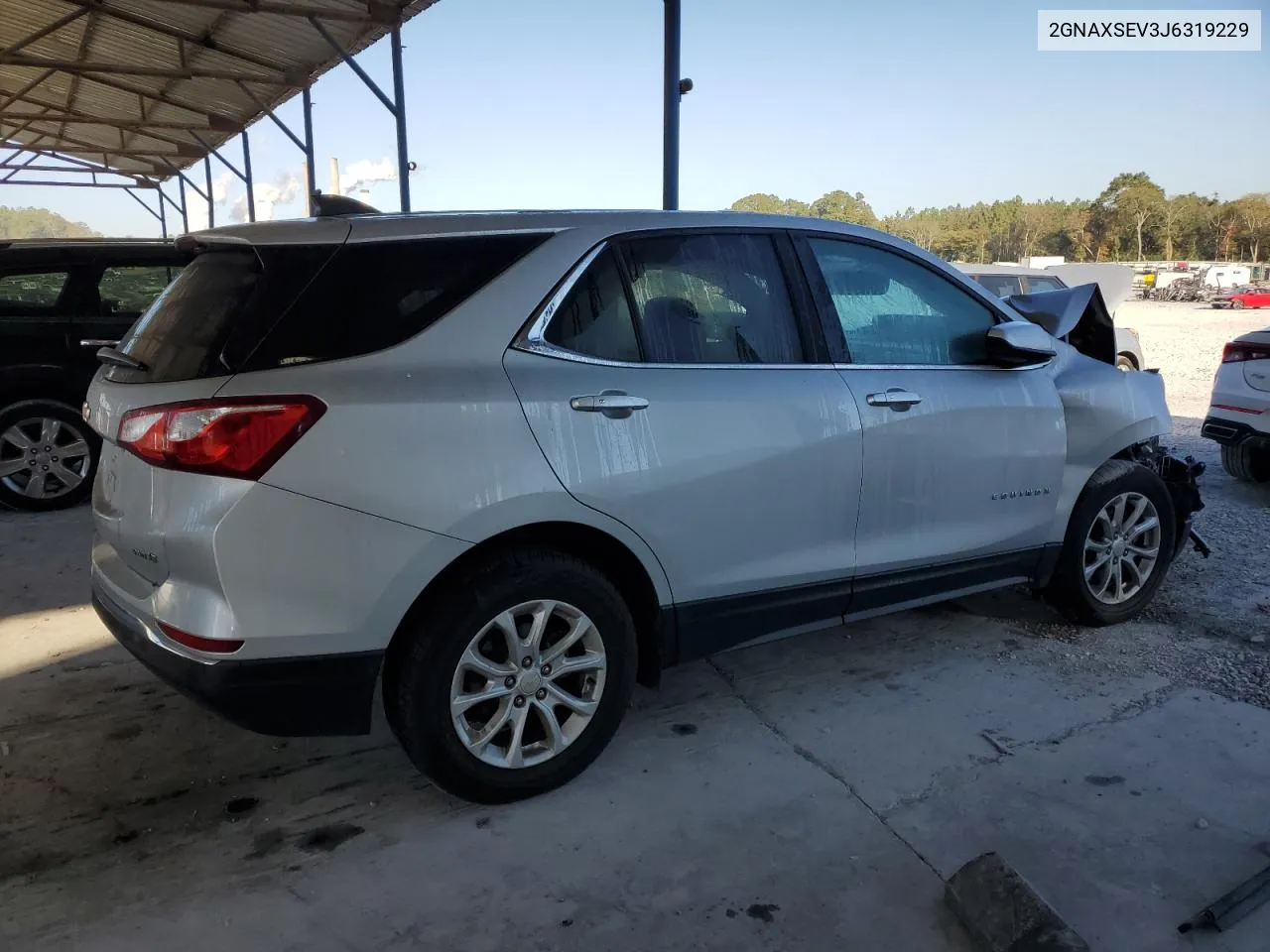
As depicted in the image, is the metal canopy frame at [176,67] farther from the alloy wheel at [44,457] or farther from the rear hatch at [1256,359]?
the rear hatch at [1256,359]

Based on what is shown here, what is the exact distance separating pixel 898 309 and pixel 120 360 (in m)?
2.68

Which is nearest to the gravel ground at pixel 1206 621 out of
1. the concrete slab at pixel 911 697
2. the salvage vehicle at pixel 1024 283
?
the concrete slab at pixel 911 697

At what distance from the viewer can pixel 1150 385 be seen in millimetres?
4227

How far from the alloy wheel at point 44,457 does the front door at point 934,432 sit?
5405 mm

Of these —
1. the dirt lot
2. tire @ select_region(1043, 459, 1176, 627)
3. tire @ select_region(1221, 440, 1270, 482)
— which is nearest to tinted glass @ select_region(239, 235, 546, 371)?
the dirt lot

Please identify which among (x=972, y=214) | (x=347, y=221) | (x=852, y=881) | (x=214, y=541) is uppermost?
(x=972, y=214)

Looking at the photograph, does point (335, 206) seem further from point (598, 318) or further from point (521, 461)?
point (521, 461)

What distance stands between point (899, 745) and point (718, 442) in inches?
49.4

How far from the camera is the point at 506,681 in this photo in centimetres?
266

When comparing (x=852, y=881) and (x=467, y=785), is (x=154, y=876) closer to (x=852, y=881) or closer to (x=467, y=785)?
(x=467, y=785)

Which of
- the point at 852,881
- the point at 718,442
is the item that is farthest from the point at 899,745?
the point at 718,442

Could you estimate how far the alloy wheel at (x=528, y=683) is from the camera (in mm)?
2617

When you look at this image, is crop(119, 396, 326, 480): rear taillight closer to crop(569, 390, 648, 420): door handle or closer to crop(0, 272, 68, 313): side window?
crop(569, 390, 648, 420): door handle

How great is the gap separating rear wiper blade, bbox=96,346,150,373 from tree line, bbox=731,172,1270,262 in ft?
209
